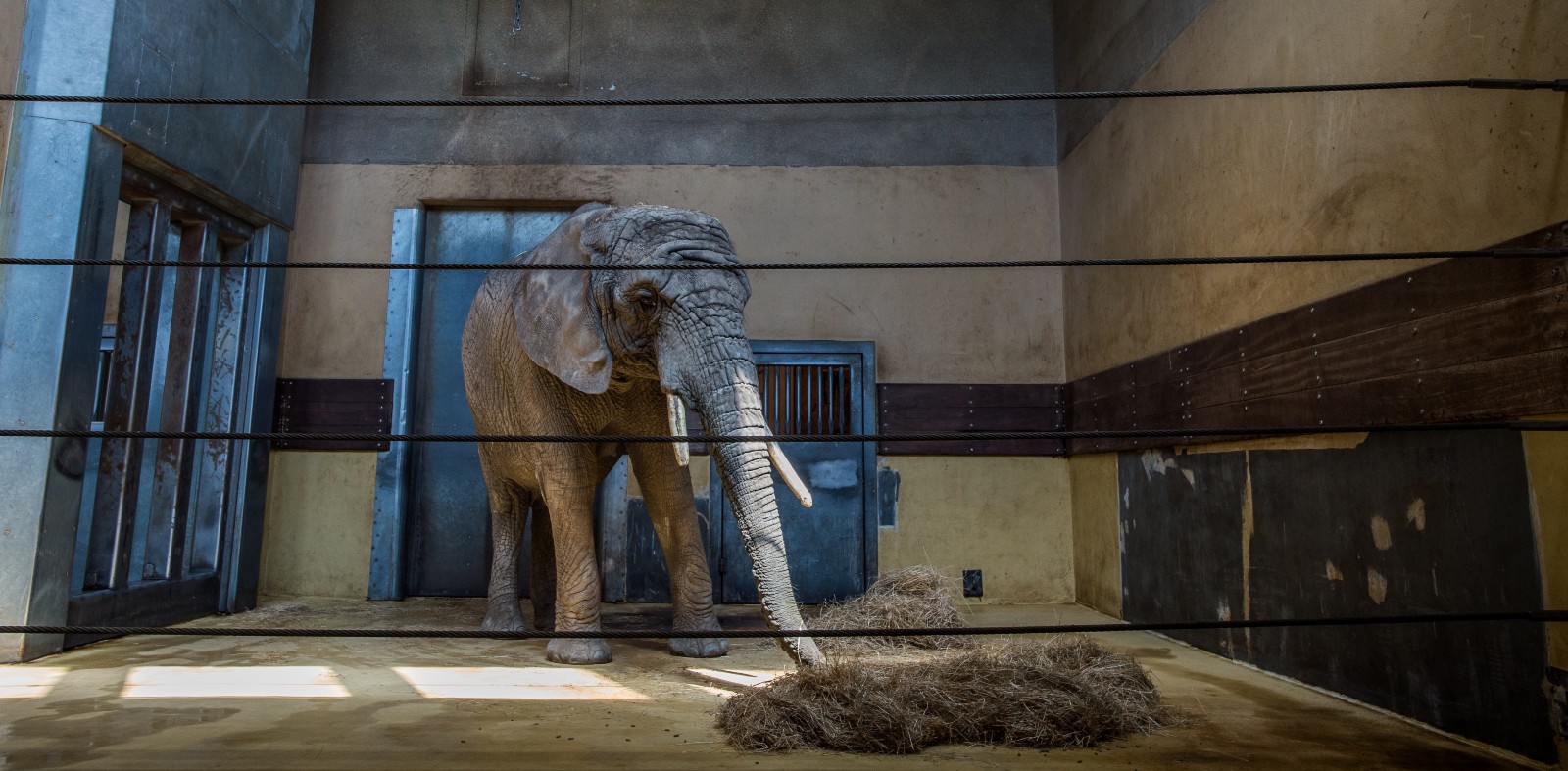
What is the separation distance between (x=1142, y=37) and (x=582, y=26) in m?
3.50

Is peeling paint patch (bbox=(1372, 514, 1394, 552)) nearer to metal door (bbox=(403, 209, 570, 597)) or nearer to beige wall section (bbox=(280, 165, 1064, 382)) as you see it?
beige wall section (bbox=(280, 165, 1064, 382))

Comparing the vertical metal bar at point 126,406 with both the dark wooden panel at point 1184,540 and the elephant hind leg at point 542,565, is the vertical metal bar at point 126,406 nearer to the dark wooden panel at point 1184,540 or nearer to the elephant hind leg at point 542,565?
the elephant hind leg at point 542,565

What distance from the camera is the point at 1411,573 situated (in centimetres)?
271

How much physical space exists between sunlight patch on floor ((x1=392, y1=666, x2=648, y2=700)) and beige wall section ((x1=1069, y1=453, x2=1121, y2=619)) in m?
2.86

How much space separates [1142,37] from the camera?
4.62m

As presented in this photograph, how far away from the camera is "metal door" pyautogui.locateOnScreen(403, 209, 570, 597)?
19.2 feet

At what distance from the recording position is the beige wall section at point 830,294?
18.6 ft

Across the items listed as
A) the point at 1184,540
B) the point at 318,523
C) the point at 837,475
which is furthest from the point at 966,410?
the point at 318,523

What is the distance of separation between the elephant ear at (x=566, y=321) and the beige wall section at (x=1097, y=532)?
2.79 m

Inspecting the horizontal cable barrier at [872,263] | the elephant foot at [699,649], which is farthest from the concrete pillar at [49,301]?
the elephant foot at [699,649]

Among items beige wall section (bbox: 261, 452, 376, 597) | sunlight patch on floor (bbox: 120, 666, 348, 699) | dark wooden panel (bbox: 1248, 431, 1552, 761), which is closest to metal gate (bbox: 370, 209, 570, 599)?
beige wall section (bbox: 261, 452, 376, 597)

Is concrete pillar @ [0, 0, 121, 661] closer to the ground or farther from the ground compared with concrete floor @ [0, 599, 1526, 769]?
farther from the ground

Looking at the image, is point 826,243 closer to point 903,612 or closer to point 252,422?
point 903,612

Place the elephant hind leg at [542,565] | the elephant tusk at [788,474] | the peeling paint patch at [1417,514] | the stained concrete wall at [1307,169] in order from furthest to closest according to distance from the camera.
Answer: the elephant hind leg at [542,565] → the elephant tusk at [788,474] → the peeling paint patch at [1417,514] → the stained concrete wall at [1307,169]
